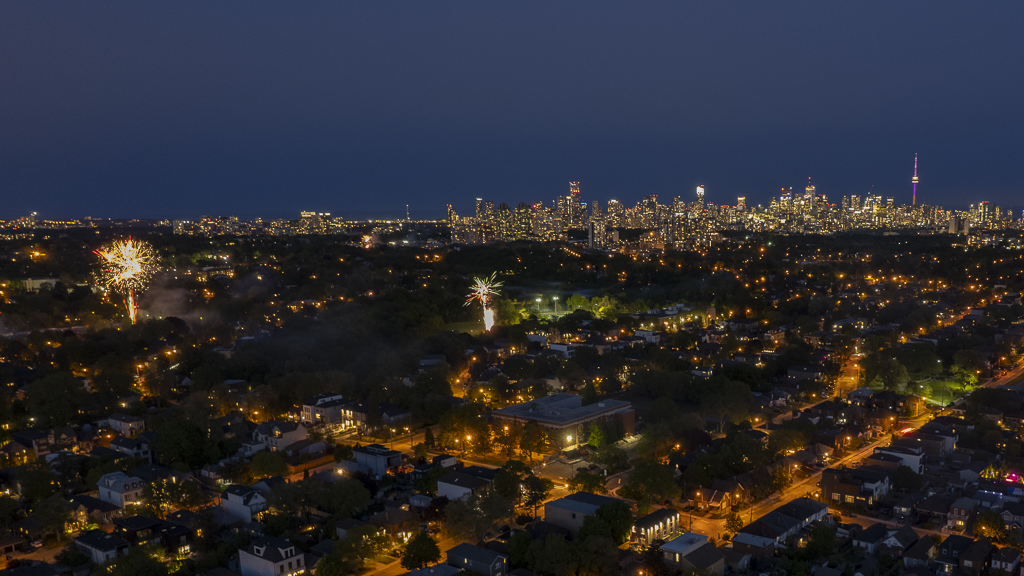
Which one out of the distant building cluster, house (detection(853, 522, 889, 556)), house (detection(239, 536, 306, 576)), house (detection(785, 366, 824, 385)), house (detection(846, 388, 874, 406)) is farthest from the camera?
the distant building cluster

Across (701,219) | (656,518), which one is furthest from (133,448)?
(701,219)

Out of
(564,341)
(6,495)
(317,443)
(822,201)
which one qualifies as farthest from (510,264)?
(822,201)

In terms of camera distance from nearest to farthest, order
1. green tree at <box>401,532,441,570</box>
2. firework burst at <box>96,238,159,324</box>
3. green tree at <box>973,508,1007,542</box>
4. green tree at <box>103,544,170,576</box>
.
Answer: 1. green tree at <box>103,544,170,576</box>
2. green tree at <box>401,532,441,570</box>
3. green tree at <box>973,508,1007,542</box>
4. firework burst at <box>96,238,159,324</box>

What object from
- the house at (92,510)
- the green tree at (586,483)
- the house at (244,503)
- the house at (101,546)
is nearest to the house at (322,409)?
the house at (244,503)

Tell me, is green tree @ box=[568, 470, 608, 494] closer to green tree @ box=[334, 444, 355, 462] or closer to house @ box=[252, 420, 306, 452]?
green tree @ box=[334, 444, 355, 462]

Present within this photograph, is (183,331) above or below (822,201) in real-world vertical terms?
below

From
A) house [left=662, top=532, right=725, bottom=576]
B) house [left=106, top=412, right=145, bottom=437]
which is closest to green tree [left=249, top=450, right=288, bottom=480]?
house [left=106, top=412, right=145, bottom=437]

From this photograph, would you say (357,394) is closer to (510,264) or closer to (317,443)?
(317,443)

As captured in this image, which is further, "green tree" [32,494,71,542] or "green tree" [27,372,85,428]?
"green tree" [27,372,85,428]
